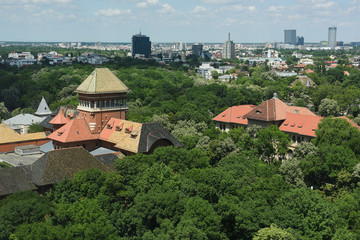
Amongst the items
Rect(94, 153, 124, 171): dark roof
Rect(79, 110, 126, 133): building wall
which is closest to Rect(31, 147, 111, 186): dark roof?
Rect(94, 153, 124, 171): dark roof

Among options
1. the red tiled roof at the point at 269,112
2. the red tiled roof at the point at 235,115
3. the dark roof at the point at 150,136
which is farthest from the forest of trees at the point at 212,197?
the red tiled roof at the point at 235,115

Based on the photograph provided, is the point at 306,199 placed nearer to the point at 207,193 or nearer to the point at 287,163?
the point at 207,193

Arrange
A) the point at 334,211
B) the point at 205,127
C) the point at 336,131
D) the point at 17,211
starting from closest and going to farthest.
→ the point at 17,211
the point at 334,211
the point at 336,131
the point at 205,127

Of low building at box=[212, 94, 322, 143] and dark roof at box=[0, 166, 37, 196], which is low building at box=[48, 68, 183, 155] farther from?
low building at box=[212, 94, 322, 143]

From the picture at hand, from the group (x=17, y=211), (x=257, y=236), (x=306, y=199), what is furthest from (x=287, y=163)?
(x=17, y=211)

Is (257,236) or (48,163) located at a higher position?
(48,163)
